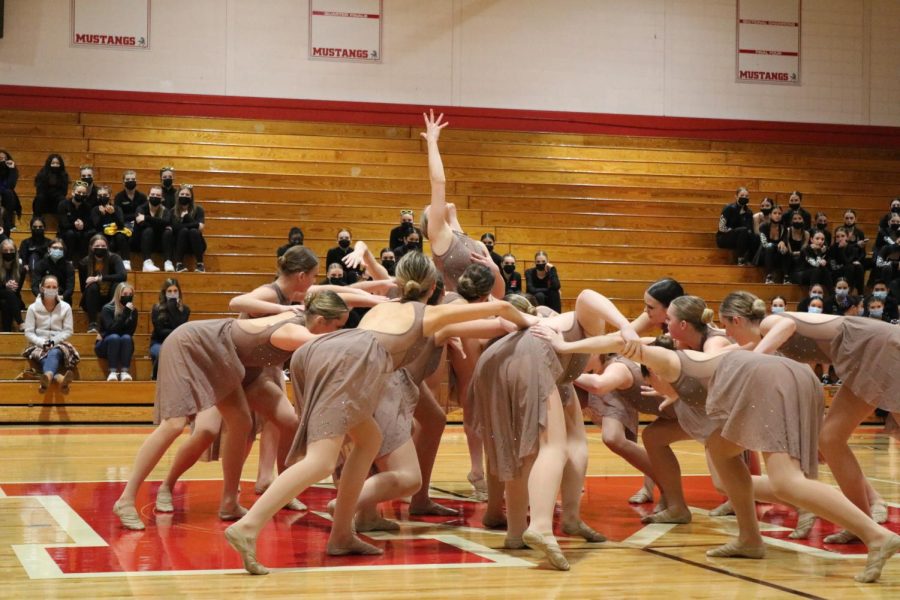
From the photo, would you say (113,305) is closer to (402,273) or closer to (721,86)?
(402,273)

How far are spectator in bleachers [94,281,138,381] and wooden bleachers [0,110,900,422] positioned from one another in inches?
42.4

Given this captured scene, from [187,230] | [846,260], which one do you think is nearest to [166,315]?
[187,230]

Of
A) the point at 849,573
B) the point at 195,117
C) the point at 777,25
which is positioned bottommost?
Answer: the point at 849,573

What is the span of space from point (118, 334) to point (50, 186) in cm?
367

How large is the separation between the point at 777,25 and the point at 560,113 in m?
4.91

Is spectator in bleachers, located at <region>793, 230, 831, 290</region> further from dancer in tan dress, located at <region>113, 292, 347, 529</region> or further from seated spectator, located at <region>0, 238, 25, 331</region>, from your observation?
dancer in tan dress, located at <region>113, 292, 347, 529</region>

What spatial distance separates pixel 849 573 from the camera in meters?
4.89

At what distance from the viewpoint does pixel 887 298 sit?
15508 millimetres

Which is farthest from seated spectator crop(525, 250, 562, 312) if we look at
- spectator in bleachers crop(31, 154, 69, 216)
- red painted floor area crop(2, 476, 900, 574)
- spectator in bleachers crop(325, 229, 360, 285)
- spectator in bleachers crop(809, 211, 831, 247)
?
red painted floor area crop(2, 476, 900, 574)

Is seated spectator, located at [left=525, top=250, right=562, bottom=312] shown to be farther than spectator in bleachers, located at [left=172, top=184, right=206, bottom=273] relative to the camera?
No

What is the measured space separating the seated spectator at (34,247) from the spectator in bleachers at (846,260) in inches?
455

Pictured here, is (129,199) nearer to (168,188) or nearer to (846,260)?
(168,188)

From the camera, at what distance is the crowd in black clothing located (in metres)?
16.0

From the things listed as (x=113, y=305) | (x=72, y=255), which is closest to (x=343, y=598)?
(x=113, y=305)
